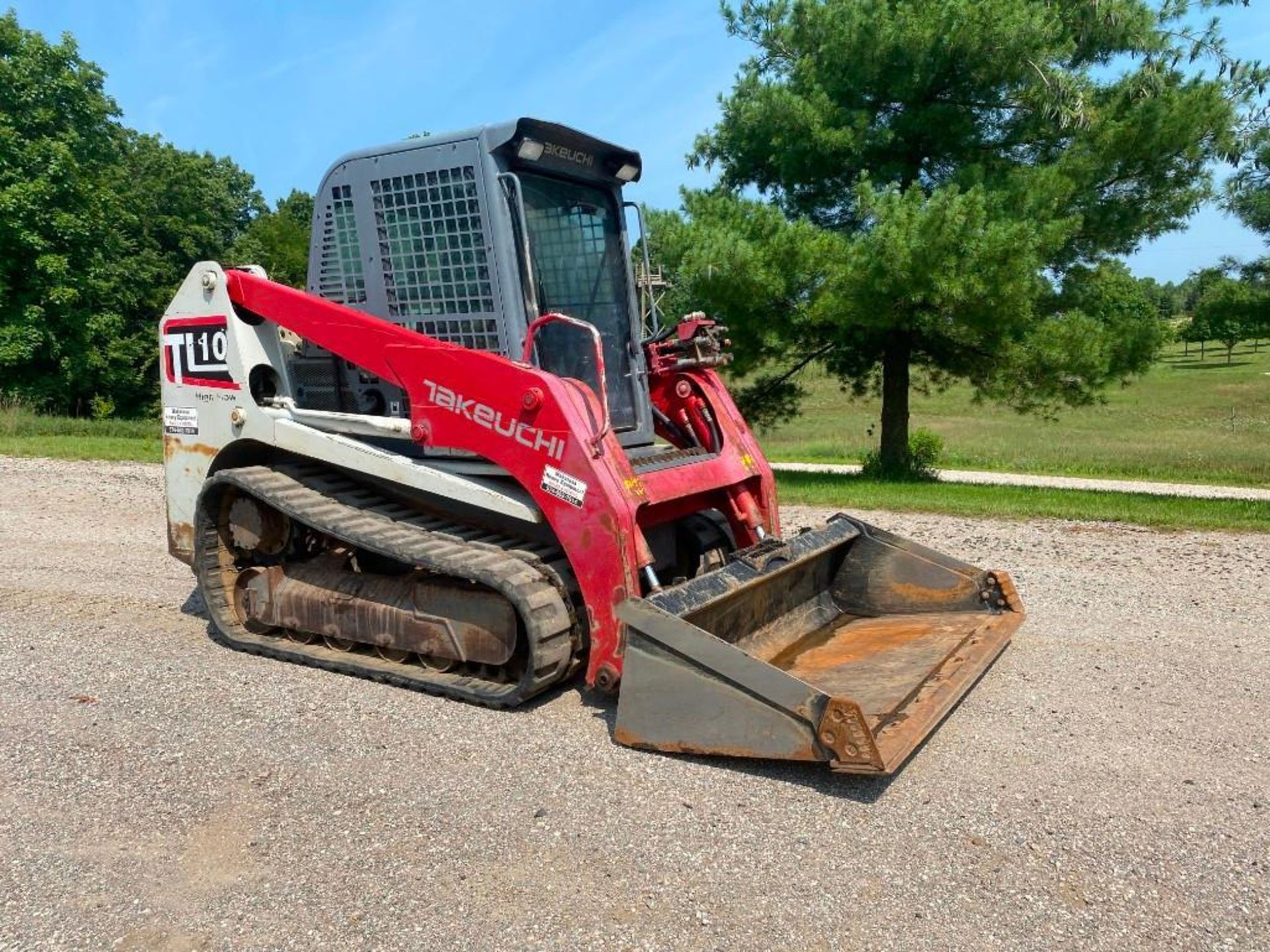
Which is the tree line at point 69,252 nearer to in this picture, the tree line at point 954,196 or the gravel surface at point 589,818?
the tree line at point 954,196

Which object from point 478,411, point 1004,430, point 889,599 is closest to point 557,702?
point 478,411

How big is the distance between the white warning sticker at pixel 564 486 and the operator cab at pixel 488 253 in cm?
56

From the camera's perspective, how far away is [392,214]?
566cm

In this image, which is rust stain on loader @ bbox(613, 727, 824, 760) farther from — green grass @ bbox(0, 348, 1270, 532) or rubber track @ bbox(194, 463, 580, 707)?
green grass @ bbox(0, 348, 1270, 532)

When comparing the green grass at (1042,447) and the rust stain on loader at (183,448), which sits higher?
the rust stain on loader at (183,448)

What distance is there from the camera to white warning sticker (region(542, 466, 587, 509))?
4742mm

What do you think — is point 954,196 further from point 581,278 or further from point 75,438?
point 75,438

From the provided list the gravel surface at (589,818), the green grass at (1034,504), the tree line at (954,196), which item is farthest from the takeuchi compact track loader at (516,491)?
the tree line at (954,196)

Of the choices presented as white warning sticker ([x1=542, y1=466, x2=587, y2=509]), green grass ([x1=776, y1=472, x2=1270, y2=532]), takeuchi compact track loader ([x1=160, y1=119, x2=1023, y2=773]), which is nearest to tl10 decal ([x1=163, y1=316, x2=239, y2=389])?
takeuchi compact track loader ([x1=160, y1=119, x2=1023, y2=773])

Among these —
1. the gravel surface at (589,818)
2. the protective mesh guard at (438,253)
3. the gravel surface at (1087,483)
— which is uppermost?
the protective mesh guard at (438,253)

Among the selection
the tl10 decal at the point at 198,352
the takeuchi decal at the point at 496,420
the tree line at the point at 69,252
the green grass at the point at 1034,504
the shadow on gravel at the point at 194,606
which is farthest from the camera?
the tree line at the point at 69,252

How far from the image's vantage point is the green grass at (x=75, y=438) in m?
14.9

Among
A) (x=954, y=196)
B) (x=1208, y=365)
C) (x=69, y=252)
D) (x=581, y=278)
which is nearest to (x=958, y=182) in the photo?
(x=954, y=196)

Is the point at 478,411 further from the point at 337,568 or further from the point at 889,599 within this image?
the point at 889,599
